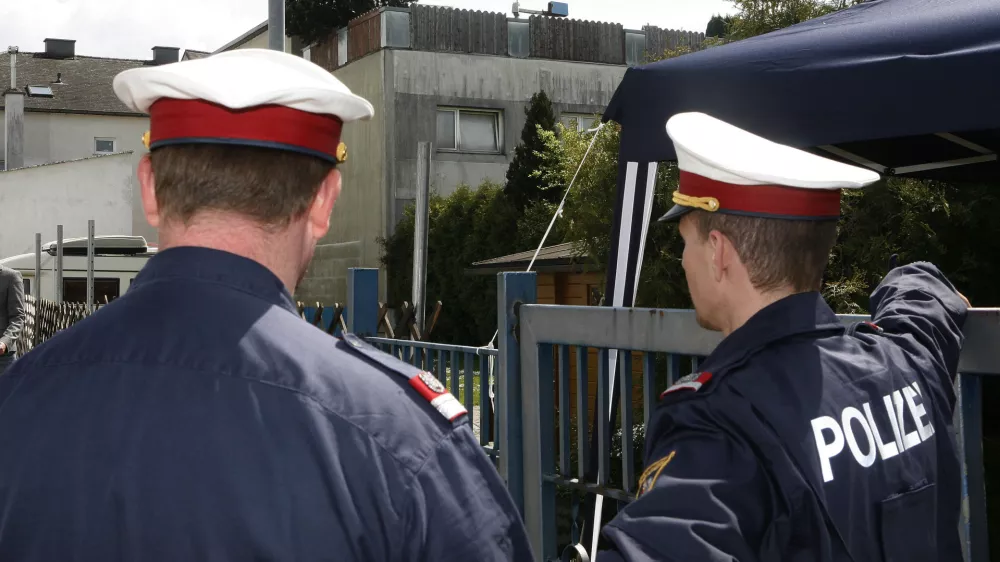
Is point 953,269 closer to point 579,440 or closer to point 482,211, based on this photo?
point 579,440

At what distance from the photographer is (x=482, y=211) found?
79.0 ft

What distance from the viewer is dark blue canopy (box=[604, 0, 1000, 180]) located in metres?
3.33

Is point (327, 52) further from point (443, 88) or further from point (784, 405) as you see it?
point (784, 405)

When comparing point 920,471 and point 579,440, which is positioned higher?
point 920,471

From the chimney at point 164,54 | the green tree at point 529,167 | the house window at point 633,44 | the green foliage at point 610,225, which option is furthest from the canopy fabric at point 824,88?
the chimney at point 164,54

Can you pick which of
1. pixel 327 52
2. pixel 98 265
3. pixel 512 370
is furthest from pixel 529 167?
pixel 512 370

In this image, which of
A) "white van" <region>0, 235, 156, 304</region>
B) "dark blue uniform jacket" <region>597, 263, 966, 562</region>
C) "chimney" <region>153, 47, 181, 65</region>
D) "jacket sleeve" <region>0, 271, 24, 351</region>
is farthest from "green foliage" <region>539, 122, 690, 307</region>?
"chimney" <region>153, 47, 181, 65</region>

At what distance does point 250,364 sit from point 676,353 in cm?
193

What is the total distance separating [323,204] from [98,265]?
26.2m

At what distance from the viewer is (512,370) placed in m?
3.94

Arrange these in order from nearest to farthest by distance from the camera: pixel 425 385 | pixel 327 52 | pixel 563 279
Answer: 1. pixel 425 385
2. pixel 563 279
3. pixel 327 52

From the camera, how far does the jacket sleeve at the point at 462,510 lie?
136 cm

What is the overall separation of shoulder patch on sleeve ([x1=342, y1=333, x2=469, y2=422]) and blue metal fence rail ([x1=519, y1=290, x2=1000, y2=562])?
1.44 metres

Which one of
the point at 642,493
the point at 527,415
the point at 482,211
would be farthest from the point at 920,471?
the point at 482,211
